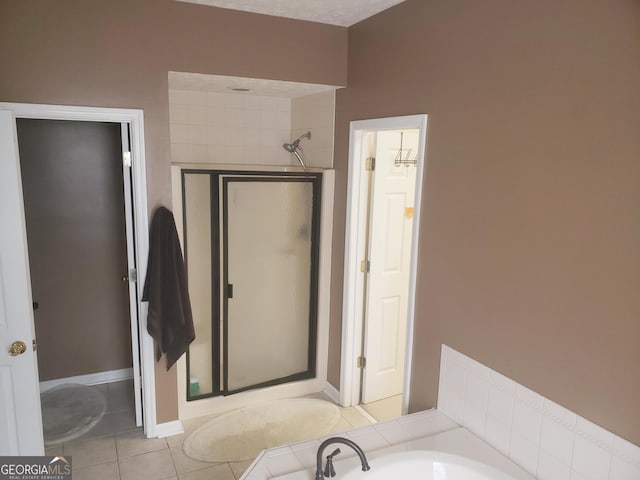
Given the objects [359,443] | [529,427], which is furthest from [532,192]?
[359,443]

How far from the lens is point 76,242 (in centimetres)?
379

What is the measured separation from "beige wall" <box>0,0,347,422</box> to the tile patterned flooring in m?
0.22

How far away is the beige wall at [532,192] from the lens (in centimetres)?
173

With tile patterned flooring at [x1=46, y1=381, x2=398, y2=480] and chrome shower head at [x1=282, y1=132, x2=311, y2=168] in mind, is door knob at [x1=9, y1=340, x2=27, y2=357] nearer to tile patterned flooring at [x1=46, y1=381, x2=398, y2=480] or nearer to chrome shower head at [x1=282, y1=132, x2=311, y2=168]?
tile patterned flooring at [x1=46, y1=381, x2=398, y2=480]

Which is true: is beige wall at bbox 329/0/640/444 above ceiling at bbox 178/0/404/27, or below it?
below

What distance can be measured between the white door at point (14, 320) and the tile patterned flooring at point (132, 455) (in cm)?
46

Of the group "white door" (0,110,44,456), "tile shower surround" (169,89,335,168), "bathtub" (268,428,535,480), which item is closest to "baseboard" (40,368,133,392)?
"white door" (0,110,44,456)

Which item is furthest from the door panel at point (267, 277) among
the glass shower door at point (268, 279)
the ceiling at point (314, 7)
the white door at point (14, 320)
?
the white door at point (14, 320)

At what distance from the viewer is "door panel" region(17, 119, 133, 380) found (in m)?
3.62

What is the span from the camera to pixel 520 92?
2.11m

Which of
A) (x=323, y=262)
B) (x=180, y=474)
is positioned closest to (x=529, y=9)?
(x=323, y=262)

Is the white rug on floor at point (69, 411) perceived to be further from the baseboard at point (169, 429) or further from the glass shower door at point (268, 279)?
the glass shower door at point (268, 279)

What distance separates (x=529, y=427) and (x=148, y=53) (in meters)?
2.88

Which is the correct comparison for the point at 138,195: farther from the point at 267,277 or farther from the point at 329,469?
the point at 329,469
